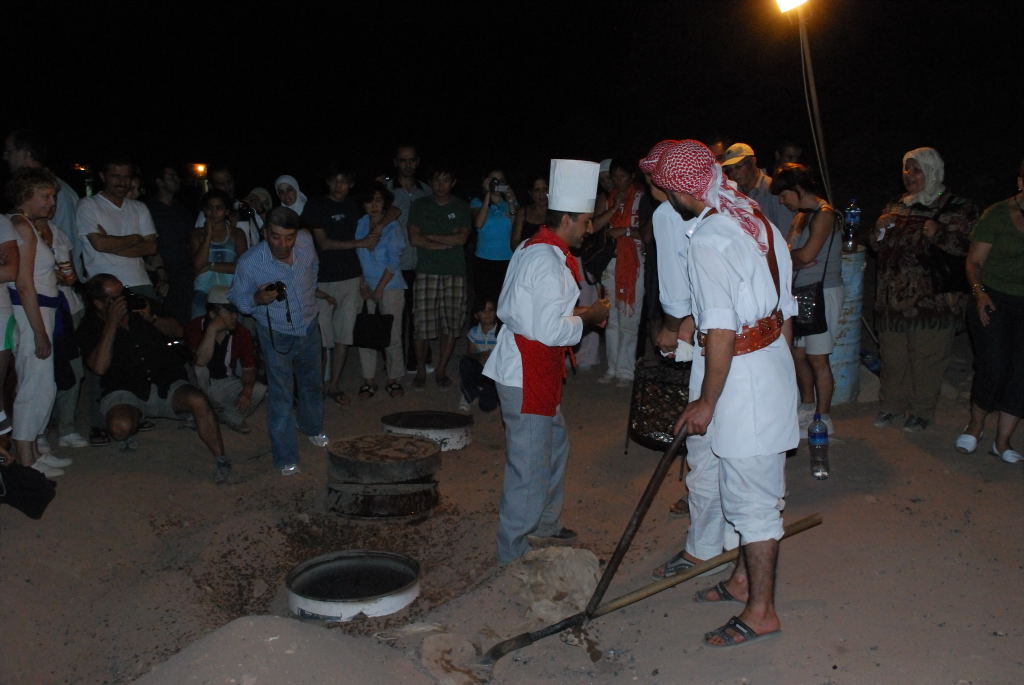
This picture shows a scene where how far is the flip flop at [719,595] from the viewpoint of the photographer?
168 inches

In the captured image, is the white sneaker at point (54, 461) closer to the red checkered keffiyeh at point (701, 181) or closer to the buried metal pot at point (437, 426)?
the buried metal pot at point (437, 426)

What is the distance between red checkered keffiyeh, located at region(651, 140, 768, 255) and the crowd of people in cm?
1

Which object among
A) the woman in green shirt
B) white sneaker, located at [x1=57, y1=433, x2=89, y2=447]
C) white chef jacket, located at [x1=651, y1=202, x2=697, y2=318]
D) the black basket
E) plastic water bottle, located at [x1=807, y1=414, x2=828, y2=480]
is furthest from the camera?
white sneaker, located at [x1=57, y1=433, x2=89, y2=447]

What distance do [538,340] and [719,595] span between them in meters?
1.53

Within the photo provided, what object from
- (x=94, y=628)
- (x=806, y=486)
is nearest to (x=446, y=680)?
(x=94, y=628)

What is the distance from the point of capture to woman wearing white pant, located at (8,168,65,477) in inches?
234

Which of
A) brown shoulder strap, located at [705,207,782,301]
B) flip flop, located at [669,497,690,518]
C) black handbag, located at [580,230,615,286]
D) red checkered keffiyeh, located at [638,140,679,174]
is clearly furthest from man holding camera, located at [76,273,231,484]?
brown shoulder strap, located at [705,207,782,301]

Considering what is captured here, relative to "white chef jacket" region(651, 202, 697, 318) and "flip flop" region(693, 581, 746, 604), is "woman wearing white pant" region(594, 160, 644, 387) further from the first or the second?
"flip flop" region(693, 581, 746, 604)

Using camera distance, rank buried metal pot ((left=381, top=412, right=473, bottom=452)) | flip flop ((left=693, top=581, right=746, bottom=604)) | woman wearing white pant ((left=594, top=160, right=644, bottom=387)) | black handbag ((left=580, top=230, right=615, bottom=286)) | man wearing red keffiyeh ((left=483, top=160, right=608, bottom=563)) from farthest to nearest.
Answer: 1. black handbag ((left=580, top=230, right=615, bottom=286))
2. woman wearing white pant ((left=594, top=160, right=644, bottom=387))
3. buried metal pot ((left=381, top=412, right=473, bottom=452))
4. man wearing red keffiyeh ((left=483, top=160, right=608, bottom=563))
5. flip flop ((left=693, top=581, right=746, bottom=604))

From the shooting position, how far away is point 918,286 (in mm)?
6910

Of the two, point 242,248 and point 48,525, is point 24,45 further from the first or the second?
point 48,525

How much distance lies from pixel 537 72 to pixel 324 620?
2430 centimetres

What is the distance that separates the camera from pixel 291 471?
6.81m

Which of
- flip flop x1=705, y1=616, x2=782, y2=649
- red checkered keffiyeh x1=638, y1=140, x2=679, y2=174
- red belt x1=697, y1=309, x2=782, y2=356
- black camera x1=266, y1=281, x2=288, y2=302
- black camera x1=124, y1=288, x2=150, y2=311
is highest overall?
red checkered keffiyeh x1=638, y1=140, x2=679, y2=174
